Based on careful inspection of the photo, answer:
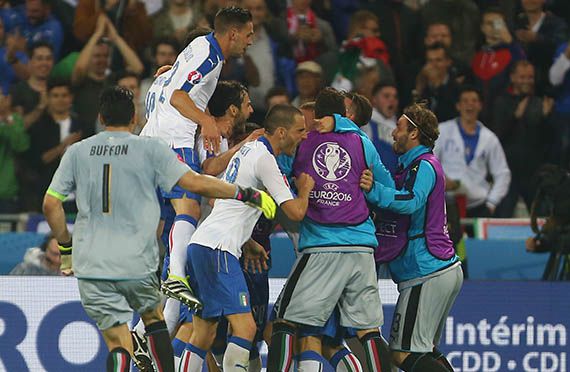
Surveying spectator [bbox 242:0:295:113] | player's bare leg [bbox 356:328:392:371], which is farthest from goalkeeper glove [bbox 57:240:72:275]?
spectator [bbox 242:0:295:113]

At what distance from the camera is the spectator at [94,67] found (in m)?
15.0

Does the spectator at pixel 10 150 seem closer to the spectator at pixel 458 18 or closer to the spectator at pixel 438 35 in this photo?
the spectator at pixel 438 35

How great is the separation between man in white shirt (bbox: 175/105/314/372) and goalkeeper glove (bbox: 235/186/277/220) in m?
0.44

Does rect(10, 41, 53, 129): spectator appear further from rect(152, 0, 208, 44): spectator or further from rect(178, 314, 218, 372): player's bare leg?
rect(178, 314, 218, 372): player's bare leg

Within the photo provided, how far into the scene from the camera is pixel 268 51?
1523 cm

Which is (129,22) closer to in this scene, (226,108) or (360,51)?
(360,51)

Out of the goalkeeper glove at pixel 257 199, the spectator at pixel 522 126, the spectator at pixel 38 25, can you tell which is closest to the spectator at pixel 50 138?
Answer: the spectator at pixel 38 25

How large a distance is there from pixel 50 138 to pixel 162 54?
1.42 m

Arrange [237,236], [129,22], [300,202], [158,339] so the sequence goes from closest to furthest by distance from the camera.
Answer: [158,339]
[300,202]
[237,236]
[129,22]

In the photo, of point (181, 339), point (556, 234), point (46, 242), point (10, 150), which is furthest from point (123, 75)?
point (556, 234)

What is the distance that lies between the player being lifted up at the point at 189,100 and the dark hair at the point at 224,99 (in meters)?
0.17

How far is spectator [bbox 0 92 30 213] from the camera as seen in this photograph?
47.7 feet

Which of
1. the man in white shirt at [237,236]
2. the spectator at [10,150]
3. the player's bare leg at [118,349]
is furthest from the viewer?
the spectator at [10,150]

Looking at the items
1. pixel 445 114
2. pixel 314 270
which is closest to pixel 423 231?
pixel 314 270
